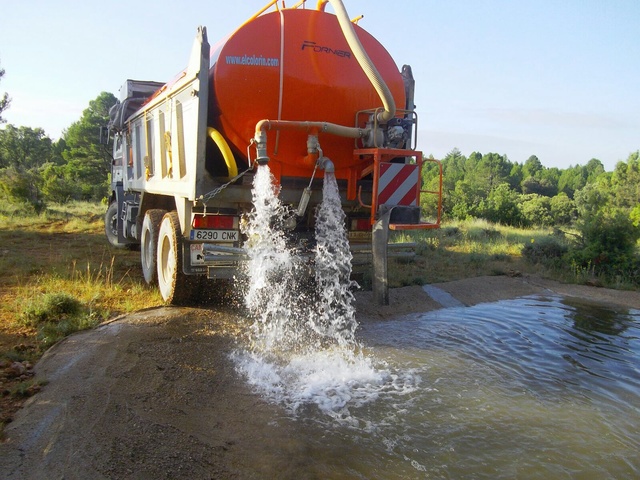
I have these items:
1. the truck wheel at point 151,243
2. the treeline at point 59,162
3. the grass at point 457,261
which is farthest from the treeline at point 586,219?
the treeline at point 59,162

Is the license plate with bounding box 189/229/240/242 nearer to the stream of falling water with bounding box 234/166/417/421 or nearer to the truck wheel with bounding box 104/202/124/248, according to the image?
the stream of falling water with bounding box 234/166/417/421

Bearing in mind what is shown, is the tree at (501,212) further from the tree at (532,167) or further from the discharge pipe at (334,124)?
the tree at (532,167)

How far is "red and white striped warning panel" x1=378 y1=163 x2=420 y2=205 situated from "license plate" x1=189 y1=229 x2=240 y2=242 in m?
1.65

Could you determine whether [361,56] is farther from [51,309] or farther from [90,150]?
[90,150]

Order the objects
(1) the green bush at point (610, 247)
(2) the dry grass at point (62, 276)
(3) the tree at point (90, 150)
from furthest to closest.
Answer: (3) the tree at point (90, 150)
(1) the green bush at point (610, 247)
(2) the dry grass at point (62, 276)

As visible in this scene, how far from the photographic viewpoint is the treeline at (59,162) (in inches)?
737

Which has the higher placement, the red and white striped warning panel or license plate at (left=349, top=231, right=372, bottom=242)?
the red and white striped warning panel

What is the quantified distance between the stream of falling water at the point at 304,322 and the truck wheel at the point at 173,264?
31.1 inches

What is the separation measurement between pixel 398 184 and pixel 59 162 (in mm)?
46732

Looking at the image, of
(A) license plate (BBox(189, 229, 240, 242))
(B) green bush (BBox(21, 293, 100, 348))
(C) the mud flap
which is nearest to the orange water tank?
(A) license plate (BBox(189, 229, 240, 242))

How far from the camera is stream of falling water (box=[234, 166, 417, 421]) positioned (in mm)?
3867

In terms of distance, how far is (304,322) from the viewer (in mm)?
5629

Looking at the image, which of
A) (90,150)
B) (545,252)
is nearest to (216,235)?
(545,252)

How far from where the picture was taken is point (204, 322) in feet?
17.8
